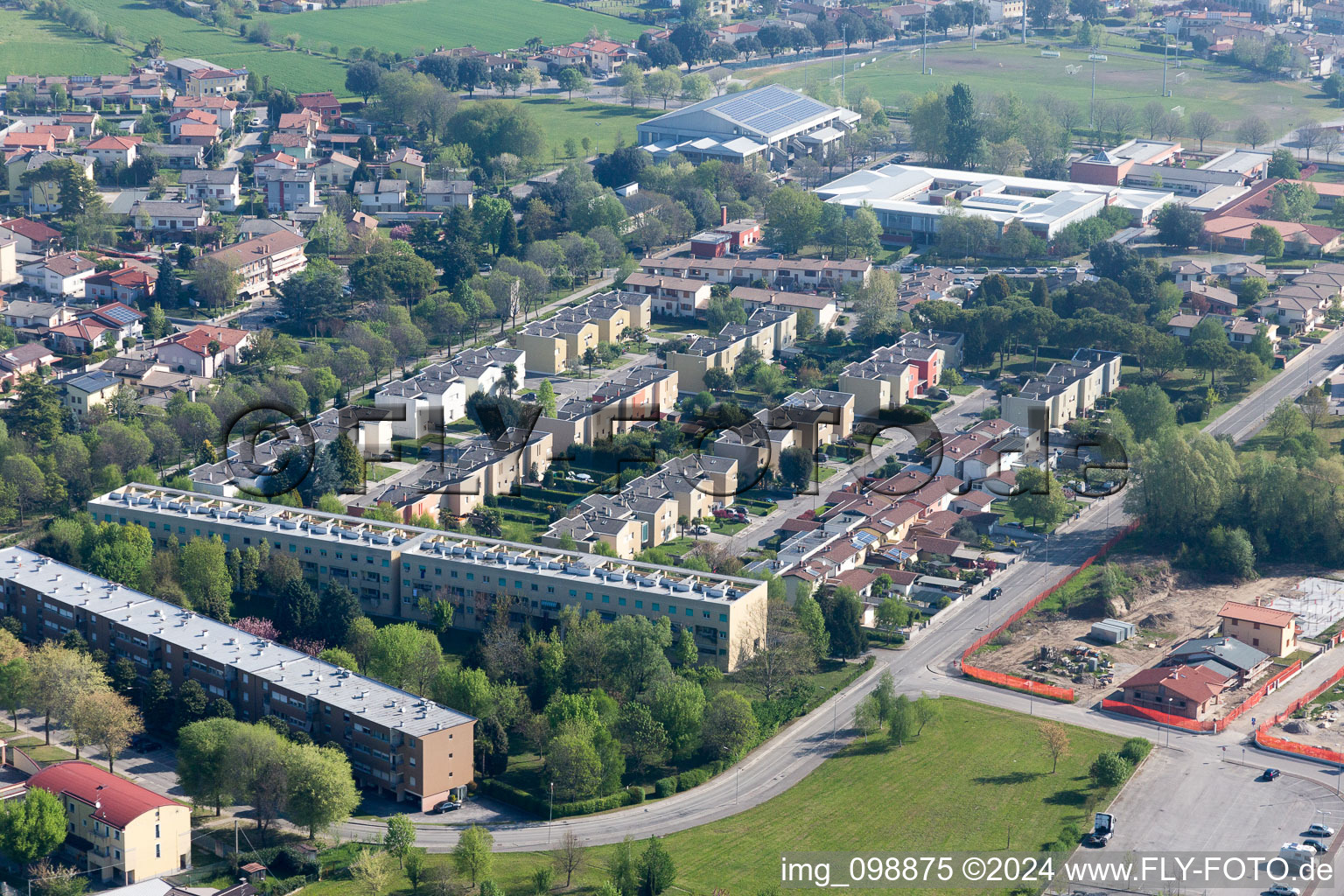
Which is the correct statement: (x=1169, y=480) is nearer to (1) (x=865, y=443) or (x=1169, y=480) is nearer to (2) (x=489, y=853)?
(1) (x=865, y=443)

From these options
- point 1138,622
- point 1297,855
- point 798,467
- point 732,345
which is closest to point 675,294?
point 732,345

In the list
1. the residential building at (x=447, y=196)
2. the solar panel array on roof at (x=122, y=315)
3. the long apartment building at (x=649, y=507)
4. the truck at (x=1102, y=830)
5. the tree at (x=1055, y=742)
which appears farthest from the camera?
the residential building at (x=447, y=196)

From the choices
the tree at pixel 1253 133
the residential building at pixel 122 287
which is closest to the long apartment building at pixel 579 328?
the residential building at pixel 122 287

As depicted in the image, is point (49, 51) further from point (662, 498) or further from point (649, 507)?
point (649, 507)

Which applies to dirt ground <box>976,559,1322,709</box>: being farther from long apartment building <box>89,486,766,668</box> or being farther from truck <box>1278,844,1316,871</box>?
long apartment building <box>89,486,766,668</box>

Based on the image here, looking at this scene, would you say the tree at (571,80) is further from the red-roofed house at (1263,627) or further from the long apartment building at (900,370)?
the red-roofed house at (1263,627)

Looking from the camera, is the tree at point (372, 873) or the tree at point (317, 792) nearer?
the tree at point (372, 873)

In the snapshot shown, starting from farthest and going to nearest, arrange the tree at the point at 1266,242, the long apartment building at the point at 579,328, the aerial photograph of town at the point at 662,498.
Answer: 1. the tree at the point at 1266,242
2. the long apartment building at the point at 579,328
3. the aerial photograph of town at the point at 662,498
